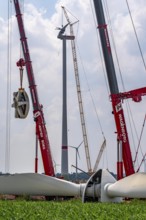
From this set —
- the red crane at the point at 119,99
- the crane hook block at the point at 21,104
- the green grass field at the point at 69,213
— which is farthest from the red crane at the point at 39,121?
the green grass field at the point at 69,213

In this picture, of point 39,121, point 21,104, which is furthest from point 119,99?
point 39,121

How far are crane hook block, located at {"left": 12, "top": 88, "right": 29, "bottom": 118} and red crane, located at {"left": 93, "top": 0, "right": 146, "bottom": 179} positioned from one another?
8.33 meters

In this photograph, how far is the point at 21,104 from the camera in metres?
48.2

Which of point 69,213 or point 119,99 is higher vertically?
point 119,99

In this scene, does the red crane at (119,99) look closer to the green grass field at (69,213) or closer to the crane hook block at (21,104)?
the crane hook block at (21,104)

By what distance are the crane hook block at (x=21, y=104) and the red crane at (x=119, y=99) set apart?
328 inches

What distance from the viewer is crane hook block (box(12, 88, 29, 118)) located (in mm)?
48188

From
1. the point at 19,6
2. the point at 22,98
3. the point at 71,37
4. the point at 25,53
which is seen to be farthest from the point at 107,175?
the point at 71,37

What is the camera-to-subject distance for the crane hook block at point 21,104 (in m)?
48.2

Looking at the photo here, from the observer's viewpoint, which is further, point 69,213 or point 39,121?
point 39,121

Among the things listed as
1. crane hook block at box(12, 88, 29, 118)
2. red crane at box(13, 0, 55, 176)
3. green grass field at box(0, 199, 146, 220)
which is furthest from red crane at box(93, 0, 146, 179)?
green grass field at box(0, 199, 146, 220)

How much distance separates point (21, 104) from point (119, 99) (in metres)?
9.45

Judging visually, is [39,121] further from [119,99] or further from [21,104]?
[119,99]

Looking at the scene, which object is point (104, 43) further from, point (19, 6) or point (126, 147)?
point (19, 6)
